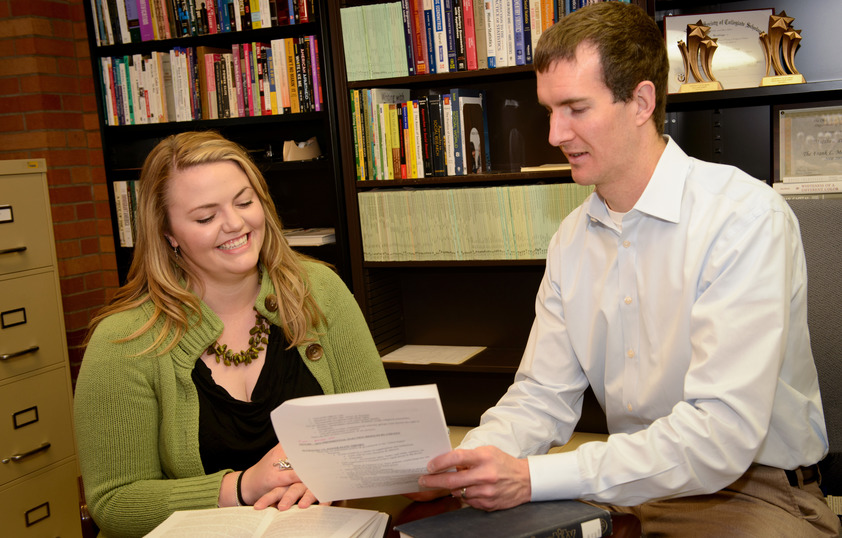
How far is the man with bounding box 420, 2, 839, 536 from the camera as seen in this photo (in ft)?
4.01

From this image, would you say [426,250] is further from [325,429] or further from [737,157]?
[325,429]

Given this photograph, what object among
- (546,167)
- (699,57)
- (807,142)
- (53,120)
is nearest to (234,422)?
(546,167)

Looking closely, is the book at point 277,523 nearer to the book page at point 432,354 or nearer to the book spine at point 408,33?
the book page at point 432,354

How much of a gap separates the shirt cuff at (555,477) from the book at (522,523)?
69mm

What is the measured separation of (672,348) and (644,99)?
0.46 meters

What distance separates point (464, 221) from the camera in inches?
106

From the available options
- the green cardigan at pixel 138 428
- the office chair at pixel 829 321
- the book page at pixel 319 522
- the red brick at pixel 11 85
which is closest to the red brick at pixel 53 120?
the red brick at pixel 11 85

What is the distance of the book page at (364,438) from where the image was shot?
1.04 m

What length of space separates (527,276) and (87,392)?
5.61 feet

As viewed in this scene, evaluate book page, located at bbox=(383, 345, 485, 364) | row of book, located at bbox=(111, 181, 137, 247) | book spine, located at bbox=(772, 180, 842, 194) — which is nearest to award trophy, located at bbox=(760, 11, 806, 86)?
book spine, located at bbox=(772, 180, 842, 194)

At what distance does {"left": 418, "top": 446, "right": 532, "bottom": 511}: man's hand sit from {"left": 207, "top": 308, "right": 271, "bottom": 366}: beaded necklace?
625mm

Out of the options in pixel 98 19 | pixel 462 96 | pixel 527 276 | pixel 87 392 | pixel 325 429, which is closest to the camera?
pixel 325 429

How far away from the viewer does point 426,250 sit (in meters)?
2.77

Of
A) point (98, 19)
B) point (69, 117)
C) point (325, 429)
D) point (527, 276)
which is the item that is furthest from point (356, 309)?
point (69, 117)
